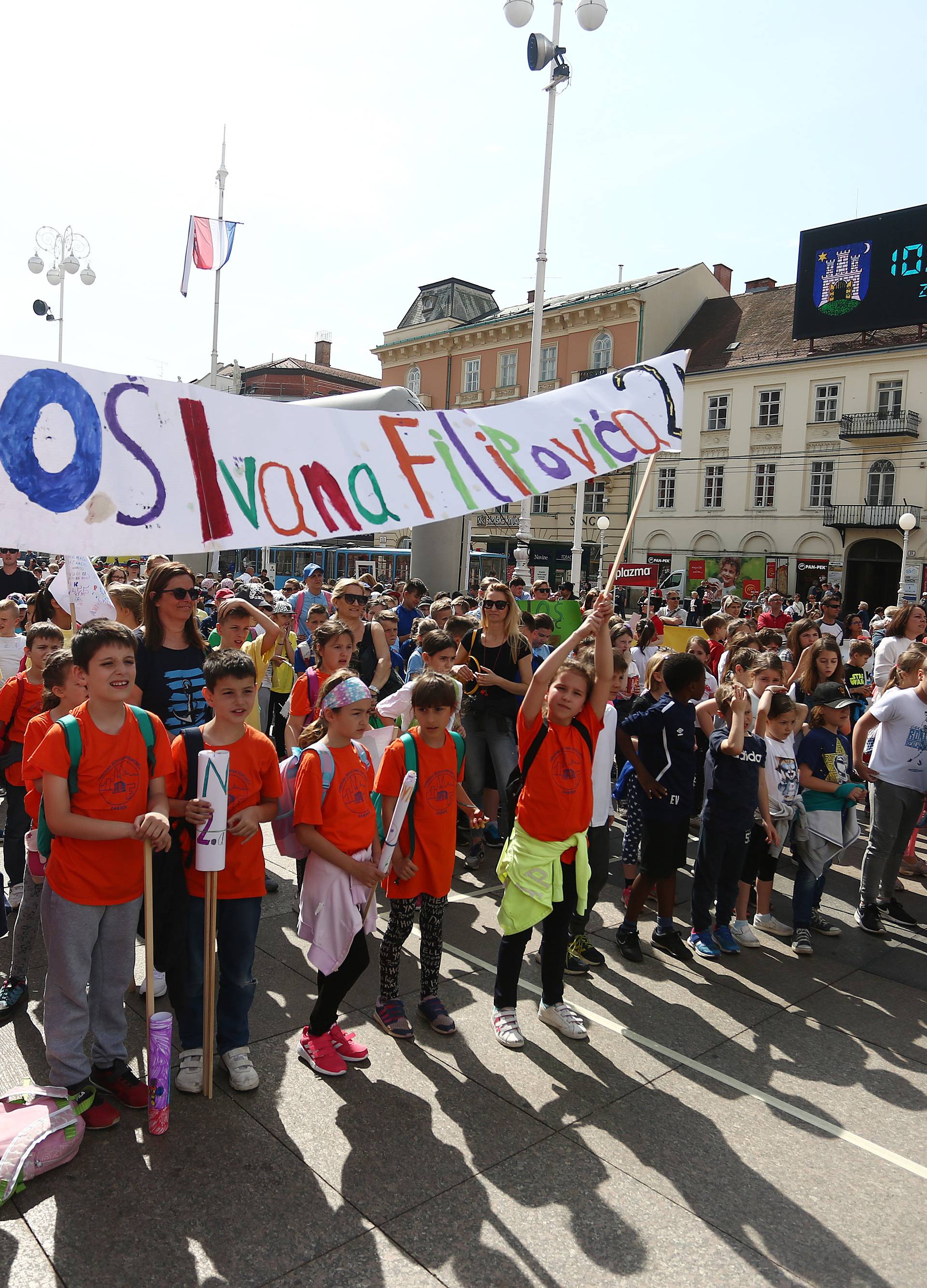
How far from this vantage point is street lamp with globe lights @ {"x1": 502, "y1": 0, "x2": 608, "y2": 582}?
13836 mm

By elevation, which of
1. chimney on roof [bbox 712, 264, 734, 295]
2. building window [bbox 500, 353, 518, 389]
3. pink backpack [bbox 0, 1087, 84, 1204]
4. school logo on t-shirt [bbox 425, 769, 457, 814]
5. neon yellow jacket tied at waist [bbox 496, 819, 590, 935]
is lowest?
pink backpack [bbox 0, 1087, 84, 1204]

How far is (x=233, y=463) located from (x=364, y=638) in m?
2.34

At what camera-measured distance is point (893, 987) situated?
4293mm

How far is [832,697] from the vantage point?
5.08 meters

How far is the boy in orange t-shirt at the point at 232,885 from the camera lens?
3.11 meters

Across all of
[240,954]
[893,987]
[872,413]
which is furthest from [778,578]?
[240,954]

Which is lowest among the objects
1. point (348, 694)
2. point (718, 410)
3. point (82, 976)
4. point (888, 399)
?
point (82, 976)

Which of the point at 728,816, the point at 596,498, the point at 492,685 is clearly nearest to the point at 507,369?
the point at 596,498

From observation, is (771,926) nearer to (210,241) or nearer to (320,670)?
(320,670)

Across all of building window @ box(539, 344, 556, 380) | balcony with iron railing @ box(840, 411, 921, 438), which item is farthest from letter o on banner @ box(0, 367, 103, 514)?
building window @ box(539, 344, 556, 380)

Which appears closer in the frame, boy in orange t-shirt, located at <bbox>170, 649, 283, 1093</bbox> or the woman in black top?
boy in orange t-shirt, located at <bbox>170, 649, 283, 1093</bbox>

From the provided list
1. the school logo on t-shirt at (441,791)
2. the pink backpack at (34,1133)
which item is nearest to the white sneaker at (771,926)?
the school logo on t-shirt at (441,791)

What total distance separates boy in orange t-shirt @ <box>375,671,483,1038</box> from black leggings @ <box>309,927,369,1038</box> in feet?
1.16

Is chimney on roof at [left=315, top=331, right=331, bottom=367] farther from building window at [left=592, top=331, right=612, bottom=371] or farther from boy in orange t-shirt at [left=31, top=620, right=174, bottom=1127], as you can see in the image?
boy in orange t-shirt at [left=31, top=620, right=174, bottom=1127]
